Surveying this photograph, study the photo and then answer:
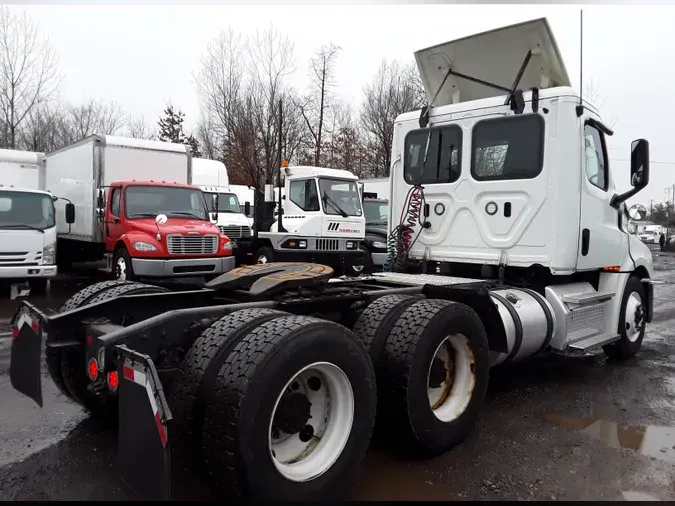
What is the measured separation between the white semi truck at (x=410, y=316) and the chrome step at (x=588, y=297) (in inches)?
1.1

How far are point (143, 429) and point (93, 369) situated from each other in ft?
2.59

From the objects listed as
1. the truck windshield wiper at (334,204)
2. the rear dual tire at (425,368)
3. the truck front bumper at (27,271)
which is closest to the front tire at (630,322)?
the rear dual tire at (425,368)

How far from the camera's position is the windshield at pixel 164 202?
11750 millimetres

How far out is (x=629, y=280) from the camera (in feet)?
21.0

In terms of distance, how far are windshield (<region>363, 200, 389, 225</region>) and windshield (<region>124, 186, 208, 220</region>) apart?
552 cm

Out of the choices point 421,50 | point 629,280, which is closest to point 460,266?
point 629,280

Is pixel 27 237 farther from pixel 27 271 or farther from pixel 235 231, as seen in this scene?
pixel 235 231

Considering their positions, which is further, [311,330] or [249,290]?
[249,290]

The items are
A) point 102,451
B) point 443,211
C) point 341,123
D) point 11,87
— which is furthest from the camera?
point 341,123

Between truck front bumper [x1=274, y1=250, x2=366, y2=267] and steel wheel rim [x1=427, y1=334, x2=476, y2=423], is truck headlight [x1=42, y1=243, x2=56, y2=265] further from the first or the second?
steel wheel rim [x1=427, y1=334, x2=476, y2=423]

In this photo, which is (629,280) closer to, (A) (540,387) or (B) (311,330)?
(A) (540,387)

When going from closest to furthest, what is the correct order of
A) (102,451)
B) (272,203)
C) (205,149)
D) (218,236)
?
(102,451)
(218,236)
(272,203)
(205,149)

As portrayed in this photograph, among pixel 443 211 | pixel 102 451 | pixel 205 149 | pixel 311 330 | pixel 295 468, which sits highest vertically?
pixel 205 149

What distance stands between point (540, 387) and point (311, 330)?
3488mm
